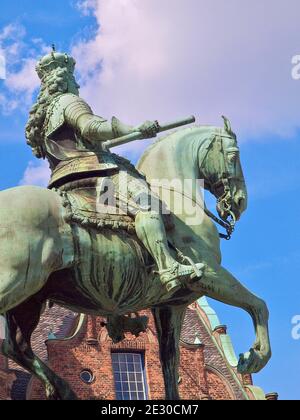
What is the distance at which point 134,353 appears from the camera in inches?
1117

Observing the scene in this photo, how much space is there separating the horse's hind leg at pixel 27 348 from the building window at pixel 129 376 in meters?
17.4

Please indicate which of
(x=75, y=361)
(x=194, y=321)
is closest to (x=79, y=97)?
(x=75, y=361)

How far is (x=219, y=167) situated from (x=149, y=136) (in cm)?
156

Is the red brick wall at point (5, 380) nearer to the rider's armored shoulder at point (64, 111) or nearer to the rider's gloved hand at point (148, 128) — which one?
the rider's armored shoulder at point (64, 111)

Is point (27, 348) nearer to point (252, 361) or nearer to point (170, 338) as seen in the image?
point (170, 338)

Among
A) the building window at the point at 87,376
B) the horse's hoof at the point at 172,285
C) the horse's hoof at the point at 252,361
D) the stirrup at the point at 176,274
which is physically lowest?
the horse's hoof at the point at 252,361

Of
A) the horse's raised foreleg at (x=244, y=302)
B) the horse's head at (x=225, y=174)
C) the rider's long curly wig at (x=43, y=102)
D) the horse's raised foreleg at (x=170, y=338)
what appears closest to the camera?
the horse's raised foreleg at (x=244, y=302)

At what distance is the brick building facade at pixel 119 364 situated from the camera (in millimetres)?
26609

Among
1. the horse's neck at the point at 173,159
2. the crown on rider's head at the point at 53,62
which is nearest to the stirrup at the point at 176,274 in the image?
the horse's neck at the point at 173,159

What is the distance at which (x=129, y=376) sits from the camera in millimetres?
27797

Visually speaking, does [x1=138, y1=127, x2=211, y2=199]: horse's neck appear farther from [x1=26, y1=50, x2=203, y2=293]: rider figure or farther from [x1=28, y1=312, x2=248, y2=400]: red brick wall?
[x1=28, y1=312, x2=248, y2=400]: red brick wall

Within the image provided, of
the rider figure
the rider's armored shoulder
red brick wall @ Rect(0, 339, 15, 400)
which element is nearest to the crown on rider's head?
the rider figure

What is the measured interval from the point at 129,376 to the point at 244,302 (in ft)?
60.2

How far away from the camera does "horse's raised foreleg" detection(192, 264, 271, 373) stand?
976 cm
